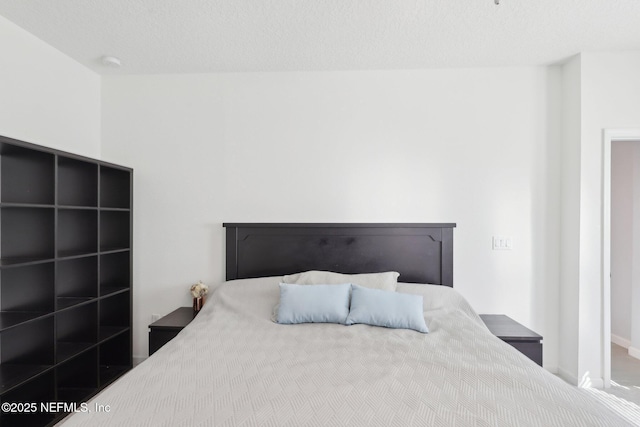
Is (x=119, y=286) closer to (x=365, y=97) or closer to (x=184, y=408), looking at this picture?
(x=184, y=408)

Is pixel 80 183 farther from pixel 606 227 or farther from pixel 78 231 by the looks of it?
pixel 606 227

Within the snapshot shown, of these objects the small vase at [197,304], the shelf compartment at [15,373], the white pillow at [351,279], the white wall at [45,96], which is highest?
the white wall at [45,96]

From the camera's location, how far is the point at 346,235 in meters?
2.55

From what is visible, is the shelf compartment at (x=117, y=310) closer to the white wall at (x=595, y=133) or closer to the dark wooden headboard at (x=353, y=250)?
the dark wooden headboard at (x=353, y=250)

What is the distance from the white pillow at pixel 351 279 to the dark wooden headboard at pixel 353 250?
0.18 meters

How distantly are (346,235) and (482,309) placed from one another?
4.18ft

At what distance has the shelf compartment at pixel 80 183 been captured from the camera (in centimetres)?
229

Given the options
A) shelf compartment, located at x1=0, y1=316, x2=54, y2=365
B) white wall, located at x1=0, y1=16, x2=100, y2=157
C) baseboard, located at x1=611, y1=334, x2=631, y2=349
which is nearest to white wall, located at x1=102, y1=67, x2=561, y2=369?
white wall, located at x1=0, y1=16, x2=100, y2=157

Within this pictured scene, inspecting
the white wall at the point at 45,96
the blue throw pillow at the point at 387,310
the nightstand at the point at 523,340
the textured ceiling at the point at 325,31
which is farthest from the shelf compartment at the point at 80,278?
the nightstand at the point at 523,340

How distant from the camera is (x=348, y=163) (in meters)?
2.61

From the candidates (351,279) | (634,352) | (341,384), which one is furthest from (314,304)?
(634,352)

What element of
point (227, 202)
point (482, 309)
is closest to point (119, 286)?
point (227, 202)

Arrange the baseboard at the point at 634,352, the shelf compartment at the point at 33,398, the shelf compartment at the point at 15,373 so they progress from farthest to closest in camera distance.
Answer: the baseboard at the point at 634,352, the shelf compartment at the point at 33,398, the shelf compartment at the point at 15,373

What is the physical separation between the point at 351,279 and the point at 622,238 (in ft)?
9.41
